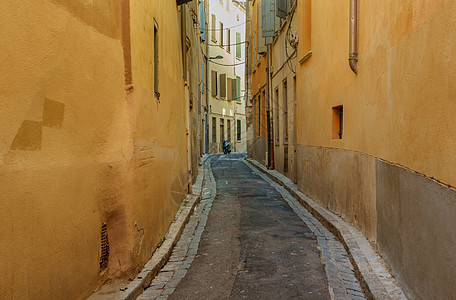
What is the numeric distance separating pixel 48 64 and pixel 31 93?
33 centimetres

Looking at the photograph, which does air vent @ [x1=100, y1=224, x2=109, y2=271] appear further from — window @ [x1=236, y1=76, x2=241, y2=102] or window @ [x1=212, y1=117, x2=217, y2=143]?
window @ [x1=236, y1=76, x2=241, y2=102]

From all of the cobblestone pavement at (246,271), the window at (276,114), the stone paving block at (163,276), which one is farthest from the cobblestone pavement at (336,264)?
the window at (276,114)

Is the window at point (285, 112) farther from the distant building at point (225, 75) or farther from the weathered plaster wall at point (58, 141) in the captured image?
the distant building at point (225, 75)

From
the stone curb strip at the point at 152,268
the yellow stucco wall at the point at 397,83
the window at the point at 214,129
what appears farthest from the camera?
the window at the point at 214,129

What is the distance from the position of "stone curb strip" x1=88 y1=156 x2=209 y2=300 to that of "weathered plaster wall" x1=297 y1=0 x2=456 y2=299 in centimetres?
251

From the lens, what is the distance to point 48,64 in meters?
3.29

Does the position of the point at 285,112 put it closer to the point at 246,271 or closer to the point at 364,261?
the point at 364,261

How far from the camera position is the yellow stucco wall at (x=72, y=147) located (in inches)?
112

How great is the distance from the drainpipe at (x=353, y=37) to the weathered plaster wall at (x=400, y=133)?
0.14 m

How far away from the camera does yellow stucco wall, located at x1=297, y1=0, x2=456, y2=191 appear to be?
3.19m

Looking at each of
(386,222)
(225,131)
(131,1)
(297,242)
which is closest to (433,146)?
(386,222)

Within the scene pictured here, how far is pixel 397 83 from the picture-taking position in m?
4.59

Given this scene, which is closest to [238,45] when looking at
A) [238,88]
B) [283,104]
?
[238,88]

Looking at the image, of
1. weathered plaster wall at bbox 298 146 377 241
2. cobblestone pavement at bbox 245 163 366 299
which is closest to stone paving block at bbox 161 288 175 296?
cobblestone pavement at bbox 245 163 366 299
